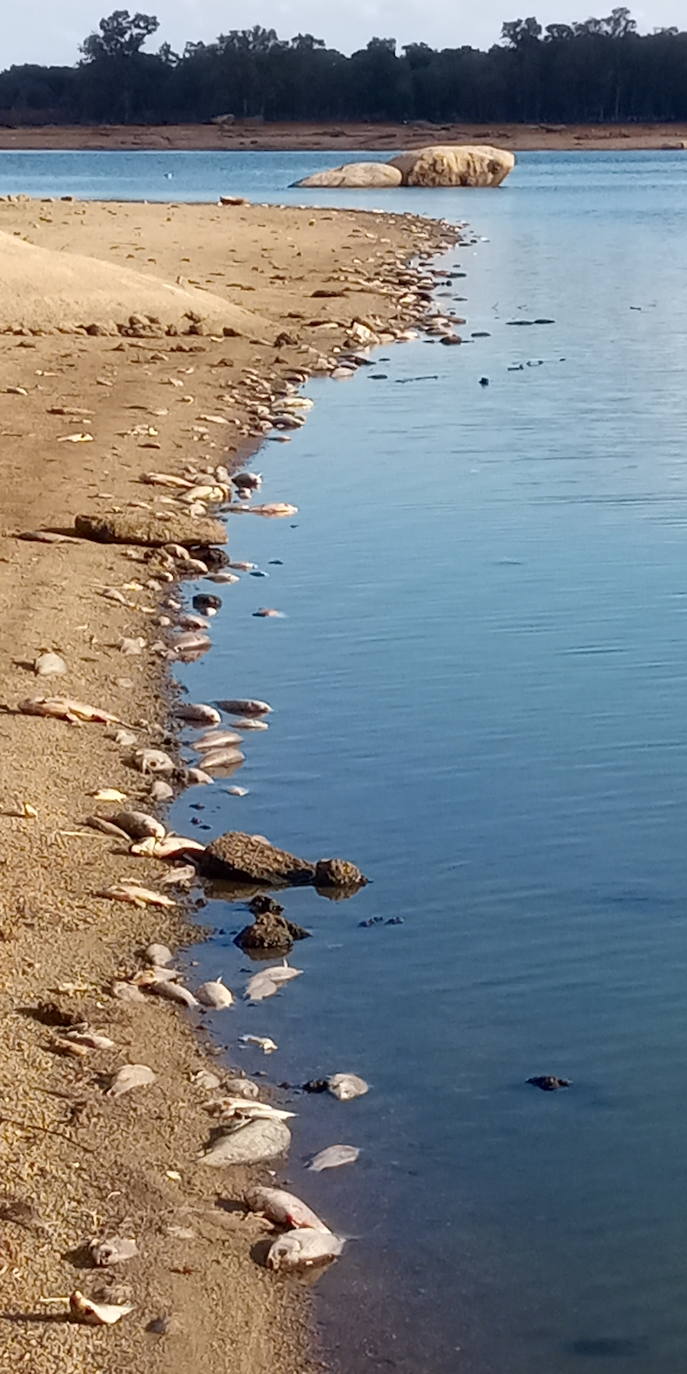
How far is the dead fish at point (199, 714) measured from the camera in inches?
269

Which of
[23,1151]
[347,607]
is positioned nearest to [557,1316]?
[23,1151]

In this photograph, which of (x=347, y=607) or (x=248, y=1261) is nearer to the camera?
(x=248, y=1261)

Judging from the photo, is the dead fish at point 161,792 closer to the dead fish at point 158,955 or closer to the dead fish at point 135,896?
the dead fish at point 135,896

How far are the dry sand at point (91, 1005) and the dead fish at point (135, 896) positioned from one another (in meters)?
0.03

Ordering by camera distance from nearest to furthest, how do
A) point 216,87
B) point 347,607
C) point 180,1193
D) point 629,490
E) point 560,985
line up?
point 180,1193
point 560,985
point 347,607
point 629,490
point 216,87

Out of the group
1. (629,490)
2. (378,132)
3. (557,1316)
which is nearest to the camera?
(557,1316)

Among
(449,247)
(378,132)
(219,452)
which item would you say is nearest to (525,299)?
(449,247)

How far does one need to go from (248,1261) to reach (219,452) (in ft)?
29.7

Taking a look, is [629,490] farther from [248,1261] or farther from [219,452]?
[248,1261]

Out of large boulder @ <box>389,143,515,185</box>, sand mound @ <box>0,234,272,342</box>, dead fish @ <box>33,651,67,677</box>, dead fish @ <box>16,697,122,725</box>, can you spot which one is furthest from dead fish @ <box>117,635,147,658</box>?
large boulder @ <box>389,143,515,185</box>

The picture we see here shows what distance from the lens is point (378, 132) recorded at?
10794 centimetres

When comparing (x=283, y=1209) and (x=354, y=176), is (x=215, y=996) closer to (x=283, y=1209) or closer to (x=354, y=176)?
(x=283, y=1209)

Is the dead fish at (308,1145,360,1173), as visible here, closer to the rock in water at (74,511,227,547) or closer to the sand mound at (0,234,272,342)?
the rock in water at (74,511,227,547)

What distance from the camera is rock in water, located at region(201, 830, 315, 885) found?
5395 mm
